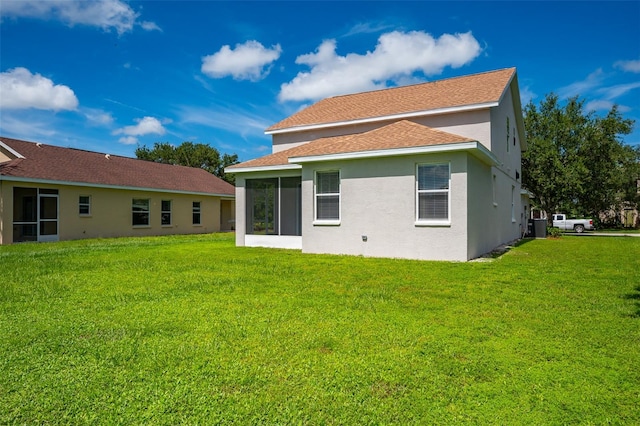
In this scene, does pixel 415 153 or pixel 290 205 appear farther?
pixel 290 205

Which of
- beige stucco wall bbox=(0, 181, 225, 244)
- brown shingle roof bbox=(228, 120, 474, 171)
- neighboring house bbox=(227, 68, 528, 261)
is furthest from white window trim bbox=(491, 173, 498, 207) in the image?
beige stucco wall bbox=(0, 181, 225, 244)

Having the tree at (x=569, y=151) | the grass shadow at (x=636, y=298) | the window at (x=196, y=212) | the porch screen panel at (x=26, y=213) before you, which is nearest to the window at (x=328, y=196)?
the grass shadow at (x=636, y=298)

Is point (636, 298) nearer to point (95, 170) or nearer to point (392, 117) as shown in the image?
point (392, 117)

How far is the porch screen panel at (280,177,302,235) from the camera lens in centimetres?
1430

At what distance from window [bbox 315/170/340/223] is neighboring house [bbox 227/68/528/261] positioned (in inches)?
1.3

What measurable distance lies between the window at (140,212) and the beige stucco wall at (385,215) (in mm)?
15491

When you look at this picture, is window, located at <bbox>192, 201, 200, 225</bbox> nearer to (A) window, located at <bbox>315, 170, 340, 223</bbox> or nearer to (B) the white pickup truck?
(A) window, located at <bbox>315, 170, 340, 223</bbox>

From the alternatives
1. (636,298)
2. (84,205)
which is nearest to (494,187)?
(636,298)

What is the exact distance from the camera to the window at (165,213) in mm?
25219

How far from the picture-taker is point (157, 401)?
288cm

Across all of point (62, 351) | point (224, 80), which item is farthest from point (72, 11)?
point (62, 351)

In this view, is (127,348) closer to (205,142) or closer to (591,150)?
(591,150)

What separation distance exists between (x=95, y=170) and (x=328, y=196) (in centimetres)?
1719

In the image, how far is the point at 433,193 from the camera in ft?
35.4
